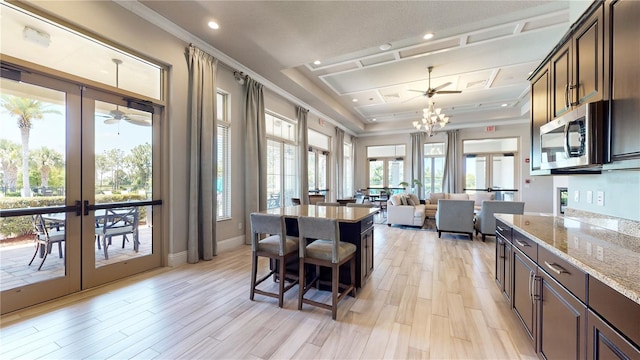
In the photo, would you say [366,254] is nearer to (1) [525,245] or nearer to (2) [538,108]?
(1) [525,245]

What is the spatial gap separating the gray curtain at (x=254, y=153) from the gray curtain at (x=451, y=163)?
760 cm

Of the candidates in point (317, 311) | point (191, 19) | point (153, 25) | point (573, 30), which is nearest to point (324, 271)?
point (317, 311)

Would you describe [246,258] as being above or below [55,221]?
below

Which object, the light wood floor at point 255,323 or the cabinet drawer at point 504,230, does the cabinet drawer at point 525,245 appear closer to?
the cabinet drawer at point 504,230

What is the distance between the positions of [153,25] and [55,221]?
268cm

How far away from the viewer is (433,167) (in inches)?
403

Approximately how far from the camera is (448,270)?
11.8 feet

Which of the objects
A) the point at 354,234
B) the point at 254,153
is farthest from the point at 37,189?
the point at 354,234

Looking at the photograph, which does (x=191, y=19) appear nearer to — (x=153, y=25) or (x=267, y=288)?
(x=153, y=25)

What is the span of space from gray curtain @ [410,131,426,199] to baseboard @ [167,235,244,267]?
778 cm

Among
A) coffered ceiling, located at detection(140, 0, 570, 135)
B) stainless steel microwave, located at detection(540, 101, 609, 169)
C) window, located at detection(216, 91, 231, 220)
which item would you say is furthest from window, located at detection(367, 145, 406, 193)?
stainless steel microwave, located at detection(540, 101, 609, 169)

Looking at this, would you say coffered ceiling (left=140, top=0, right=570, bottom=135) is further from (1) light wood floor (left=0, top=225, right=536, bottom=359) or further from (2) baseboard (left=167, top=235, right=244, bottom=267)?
(1) light wood floor (left=0, top=225, right=536, bottom=359)

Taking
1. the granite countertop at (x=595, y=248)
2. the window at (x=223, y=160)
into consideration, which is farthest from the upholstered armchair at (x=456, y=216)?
the window at (x=223, y=160)

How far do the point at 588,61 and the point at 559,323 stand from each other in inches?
69.2
